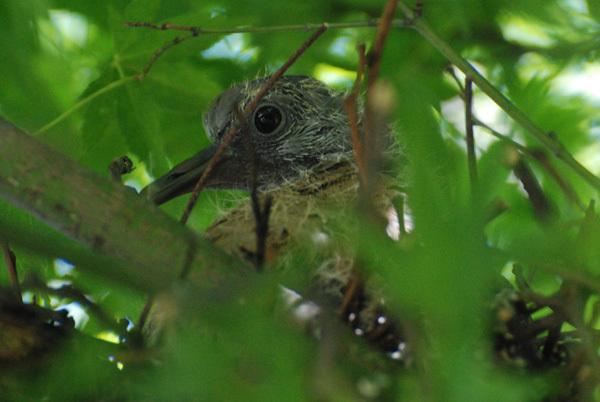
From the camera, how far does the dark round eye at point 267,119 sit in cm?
154

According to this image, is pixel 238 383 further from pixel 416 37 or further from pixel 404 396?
pixel 416 37

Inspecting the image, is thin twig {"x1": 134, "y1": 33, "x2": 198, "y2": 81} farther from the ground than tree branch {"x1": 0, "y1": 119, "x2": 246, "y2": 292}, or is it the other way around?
thin twig {"x1": 134, "y1": 33, "x2": 198, "y2": 81}

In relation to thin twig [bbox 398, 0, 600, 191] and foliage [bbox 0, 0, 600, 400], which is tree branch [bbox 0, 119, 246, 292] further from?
thin twig [bbox 398, 0, 600, 191]

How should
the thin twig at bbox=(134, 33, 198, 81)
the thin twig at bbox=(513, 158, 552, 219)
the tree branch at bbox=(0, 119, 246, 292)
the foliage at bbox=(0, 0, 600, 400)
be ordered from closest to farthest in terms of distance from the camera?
1. the foliage at bbox=(0, 0, 600, 400)
2. the tree branch at bbox=(0, 119, 246, 292)
3. the thin twig at bbox=(513, 158, 552, 219)
4. the thin twig at bbox=(134, 33, 198, 81)

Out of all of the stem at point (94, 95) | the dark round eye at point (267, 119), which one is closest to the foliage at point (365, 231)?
the stem at point (94, 95)

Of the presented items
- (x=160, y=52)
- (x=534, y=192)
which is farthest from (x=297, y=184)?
(x=534, y=192)

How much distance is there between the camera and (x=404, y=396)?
0.44 meters

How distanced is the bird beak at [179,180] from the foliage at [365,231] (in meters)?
0.03

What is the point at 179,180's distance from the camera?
3.97 ft

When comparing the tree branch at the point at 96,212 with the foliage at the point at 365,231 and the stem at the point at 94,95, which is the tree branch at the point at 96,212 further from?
the stem at the point at 94,95

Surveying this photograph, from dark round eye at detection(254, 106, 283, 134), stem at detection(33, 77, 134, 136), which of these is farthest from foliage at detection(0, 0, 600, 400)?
dark round eye at detection(254, 106, 283, 134)

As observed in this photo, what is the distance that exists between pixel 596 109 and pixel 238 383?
52.2 inches

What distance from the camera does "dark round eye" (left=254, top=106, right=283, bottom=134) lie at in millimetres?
1543

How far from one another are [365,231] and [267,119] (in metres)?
1.14
